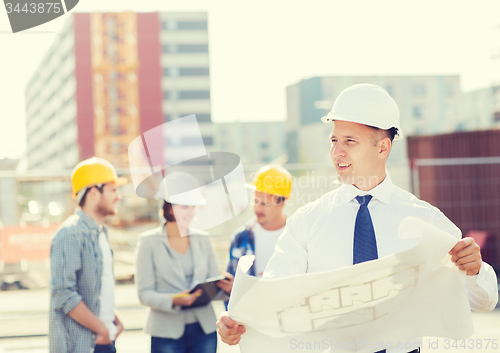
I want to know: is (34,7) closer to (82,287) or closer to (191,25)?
(82,287)

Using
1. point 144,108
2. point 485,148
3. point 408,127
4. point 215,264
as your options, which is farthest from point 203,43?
point 215,264

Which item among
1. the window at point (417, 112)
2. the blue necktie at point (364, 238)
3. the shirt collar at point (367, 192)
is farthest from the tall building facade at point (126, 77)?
the blue necktie at point (364, 238)

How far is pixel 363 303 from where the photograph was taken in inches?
71.7

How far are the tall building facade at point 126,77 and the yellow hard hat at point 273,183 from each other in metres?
Result: 68.4

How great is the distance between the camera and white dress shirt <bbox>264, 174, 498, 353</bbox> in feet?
6.57

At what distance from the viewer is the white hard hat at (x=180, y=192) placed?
375 centimetres

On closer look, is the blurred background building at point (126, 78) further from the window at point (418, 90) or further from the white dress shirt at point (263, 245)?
the white dress shirt at point (263, 245)

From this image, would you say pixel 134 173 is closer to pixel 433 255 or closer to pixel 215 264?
pixel 215 264

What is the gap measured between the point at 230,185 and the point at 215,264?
Result: 155 inches

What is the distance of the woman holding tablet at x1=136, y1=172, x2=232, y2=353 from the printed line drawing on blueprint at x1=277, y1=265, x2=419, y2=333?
5.74ft

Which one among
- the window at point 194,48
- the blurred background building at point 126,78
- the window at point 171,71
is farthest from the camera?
the window at point 194,48

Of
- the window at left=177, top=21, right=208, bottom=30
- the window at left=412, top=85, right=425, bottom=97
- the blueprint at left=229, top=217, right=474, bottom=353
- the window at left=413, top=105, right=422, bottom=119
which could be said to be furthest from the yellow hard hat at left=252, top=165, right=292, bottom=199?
the window at left=177, top=21, right=208, bottom=30

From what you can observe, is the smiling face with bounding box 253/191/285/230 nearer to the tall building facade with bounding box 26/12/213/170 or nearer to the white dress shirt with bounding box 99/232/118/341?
the white dress shirt with bounding box 99/232/118/341

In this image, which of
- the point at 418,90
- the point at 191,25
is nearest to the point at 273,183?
the point at 418,90
